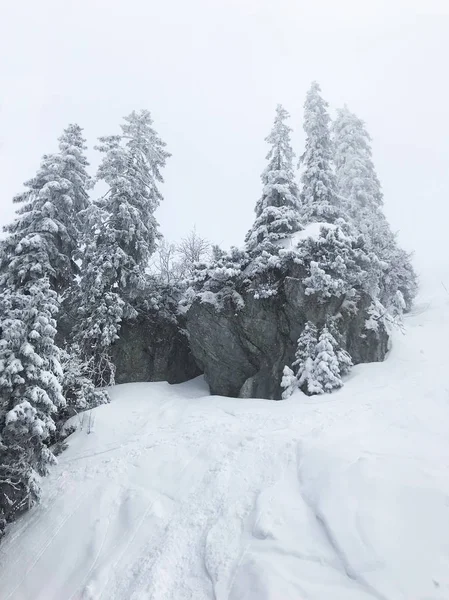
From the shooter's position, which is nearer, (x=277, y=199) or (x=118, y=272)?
(x=118, y=272)

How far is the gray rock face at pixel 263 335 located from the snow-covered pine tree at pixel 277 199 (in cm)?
255

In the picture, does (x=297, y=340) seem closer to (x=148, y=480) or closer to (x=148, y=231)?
(x=148, y=480)

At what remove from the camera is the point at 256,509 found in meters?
6.38

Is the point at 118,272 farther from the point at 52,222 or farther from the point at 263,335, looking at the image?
the point at 263,335

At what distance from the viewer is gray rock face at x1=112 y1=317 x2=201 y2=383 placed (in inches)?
632

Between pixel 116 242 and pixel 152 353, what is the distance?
5.52 metres

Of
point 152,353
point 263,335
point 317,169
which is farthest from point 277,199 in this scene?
point 152,353

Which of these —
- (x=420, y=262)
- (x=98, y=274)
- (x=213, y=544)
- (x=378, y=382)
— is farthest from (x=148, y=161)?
(x=420, y=262)

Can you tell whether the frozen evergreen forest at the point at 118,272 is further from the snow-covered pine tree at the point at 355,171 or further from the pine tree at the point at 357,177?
the snow-covered pine tree at the point at 355,171

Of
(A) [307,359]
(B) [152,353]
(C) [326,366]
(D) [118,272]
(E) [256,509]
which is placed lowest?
A: (E) [256,509]

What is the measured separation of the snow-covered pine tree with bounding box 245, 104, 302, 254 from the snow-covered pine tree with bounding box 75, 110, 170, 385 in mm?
5498

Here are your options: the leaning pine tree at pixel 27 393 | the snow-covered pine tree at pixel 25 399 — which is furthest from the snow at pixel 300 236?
the snow-covered pine tree at pixel 25 399

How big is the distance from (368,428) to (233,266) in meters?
8.42

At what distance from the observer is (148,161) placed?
63.1 ft
